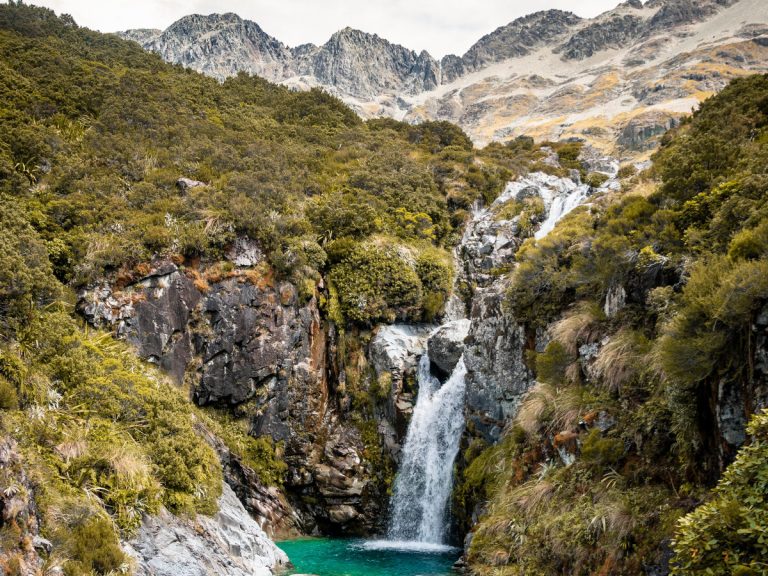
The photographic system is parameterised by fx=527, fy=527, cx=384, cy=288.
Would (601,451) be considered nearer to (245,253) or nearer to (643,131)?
(245,253)

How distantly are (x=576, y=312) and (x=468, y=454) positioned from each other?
23.0 feet

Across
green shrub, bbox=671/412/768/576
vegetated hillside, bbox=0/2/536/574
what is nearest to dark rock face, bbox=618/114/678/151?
vegetated hillside, bbox=0/2/536/574

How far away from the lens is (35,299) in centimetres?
1478

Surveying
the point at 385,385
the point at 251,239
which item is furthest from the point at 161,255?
the point at 385,385

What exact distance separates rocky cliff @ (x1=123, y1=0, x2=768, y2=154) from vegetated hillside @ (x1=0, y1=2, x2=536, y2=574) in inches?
1857

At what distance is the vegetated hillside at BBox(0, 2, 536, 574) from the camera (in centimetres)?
1147

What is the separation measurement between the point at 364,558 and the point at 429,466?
4.51m

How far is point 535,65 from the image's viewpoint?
481 ft

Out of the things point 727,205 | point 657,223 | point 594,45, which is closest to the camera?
point 727,205

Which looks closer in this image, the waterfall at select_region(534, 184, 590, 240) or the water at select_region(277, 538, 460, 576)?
the water at select_region(277, 538, 460, 576)

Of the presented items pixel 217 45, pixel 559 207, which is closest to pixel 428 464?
pixel 559 207

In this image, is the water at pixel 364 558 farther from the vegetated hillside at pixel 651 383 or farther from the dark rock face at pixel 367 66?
the dark rock face at pixel 367 66

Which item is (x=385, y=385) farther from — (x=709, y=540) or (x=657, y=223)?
(x=709, y=540)

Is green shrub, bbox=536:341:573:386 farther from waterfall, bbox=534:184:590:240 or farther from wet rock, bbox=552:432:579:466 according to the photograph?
waterfall, bbox=534:184:590:240
